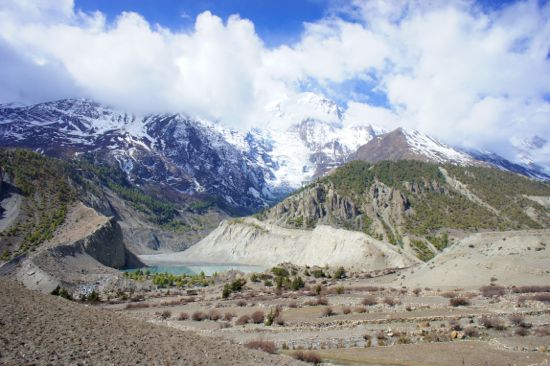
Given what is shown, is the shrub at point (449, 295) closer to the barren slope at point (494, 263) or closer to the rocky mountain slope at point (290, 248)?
the barren slope at point (494, 263)

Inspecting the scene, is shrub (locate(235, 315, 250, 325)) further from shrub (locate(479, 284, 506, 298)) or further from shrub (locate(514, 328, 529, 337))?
shrub (locate(479, 284, 506, 298))

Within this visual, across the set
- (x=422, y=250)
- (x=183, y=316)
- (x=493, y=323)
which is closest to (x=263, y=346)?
(x=493, y=323)

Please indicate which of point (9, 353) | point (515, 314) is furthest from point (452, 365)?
point (9, 353)

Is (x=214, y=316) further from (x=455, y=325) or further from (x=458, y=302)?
(x=458, y=302)

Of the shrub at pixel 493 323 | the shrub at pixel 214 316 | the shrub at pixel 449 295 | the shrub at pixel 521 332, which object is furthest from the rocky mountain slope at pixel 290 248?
the shrub at pixel 521 332

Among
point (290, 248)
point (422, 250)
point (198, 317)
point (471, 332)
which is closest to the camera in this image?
point (471, 332)

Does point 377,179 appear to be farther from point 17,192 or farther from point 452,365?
point 452,365
